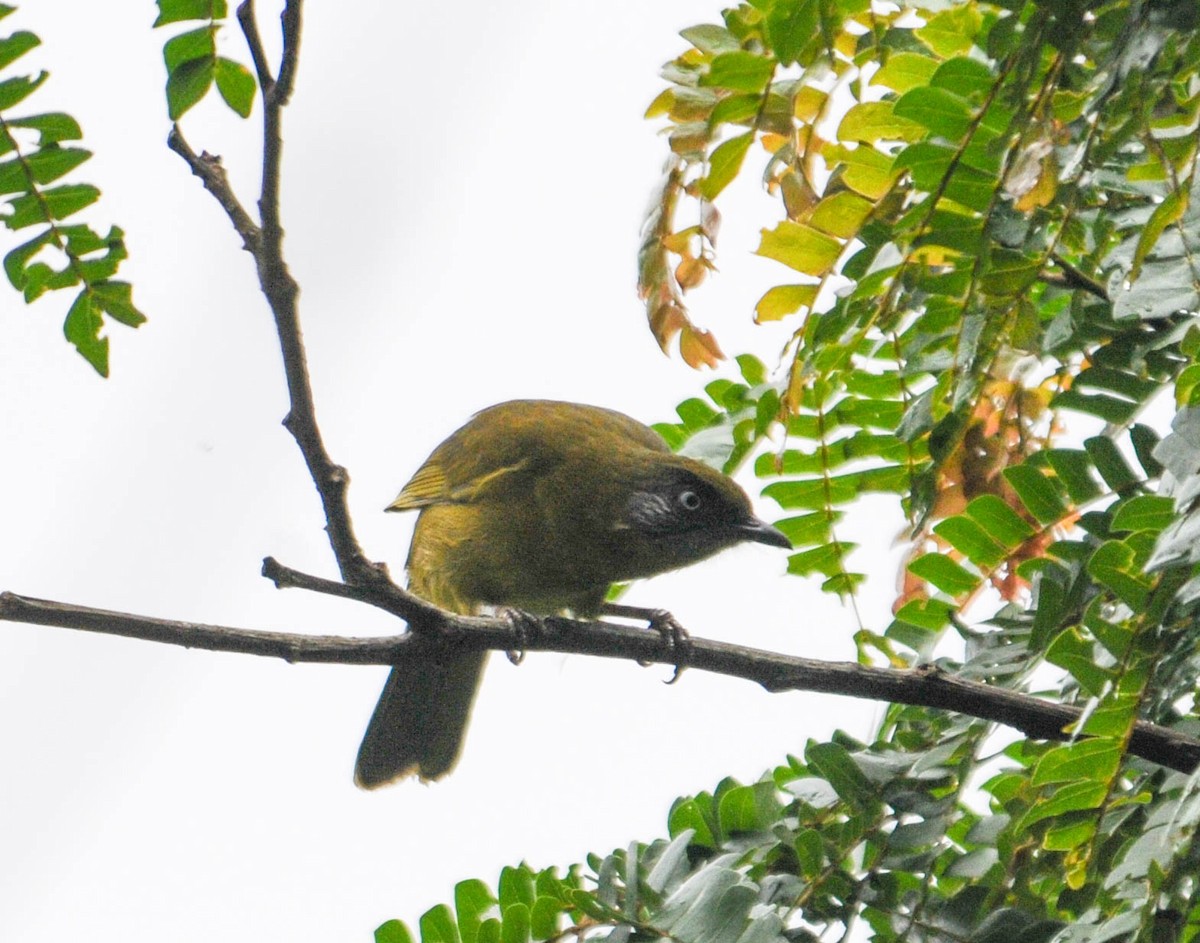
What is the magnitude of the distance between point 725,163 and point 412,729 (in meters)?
2.84

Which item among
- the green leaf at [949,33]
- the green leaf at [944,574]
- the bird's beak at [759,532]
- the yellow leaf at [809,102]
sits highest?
the yellow leaf at [809,102]

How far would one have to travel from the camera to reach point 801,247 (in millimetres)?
2793

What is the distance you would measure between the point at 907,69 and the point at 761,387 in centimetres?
79

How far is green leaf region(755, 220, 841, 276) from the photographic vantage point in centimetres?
277

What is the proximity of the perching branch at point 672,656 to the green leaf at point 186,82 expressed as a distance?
976 millimetres

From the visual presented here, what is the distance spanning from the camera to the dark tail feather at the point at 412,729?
199 inches

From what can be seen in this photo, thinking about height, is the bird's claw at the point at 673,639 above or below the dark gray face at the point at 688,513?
below

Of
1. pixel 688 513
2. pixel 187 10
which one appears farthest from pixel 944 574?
pixel 688 513

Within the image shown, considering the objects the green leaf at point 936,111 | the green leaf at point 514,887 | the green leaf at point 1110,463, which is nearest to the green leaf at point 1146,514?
the green leaf at point 1110,463

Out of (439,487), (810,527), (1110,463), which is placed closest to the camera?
(1110,463)

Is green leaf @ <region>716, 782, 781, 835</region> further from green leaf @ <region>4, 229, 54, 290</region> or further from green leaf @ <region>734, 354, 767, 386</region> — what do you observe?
green leaf @ <region>4, 229, 54, 290</region>

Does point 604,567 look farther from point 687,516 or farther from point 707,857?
point 707,857

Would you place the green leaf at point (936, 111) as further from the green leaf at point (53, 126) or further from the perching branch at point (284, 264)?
the green leaf at point (53, 126)

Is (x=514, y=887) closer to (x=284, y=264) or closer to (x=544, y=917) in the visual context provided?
(x=544, y=917)
